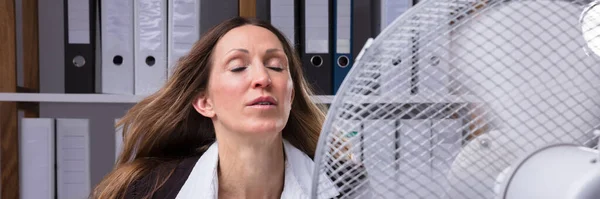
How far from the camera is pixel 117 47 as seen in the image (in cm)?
147

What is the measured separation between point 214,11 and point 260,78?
0.59m

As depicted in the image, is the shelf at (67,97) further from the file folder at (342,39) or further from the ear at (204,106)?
the ear at (204,106)

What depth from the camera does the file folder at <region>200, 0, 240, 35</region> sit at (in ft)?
4.81

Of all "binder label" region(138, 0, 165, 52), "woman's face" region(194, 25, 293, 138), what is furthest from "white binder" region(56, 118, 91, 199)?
"woman's face" region(194, 25, 293, 138)

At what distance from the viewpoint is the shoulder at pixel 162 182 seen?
1137 mm

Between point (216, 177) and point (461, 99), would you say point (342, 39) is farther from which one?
point (461, 99)

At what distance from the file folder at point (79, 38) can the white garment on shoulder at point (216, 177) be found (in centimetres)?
50

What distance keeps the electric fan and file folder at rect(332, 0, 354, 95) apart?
92 cm

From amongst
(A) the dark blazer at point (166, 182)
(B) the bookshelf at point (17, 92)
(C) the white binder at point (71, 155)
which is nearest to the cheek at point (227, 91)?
(A) the dark blazer at point (166, 182)

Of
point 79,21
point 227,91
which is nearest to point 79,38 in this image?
point 79,21

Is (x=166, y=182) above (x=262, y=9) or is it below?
below

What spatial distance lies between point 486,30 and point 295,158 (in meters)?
0.64

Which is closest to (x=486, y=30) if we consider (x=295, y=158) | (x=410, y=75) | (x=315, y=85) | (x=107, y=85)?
(x=410, y=75)

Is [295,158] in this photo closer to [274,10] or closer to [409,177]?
[274,10]
